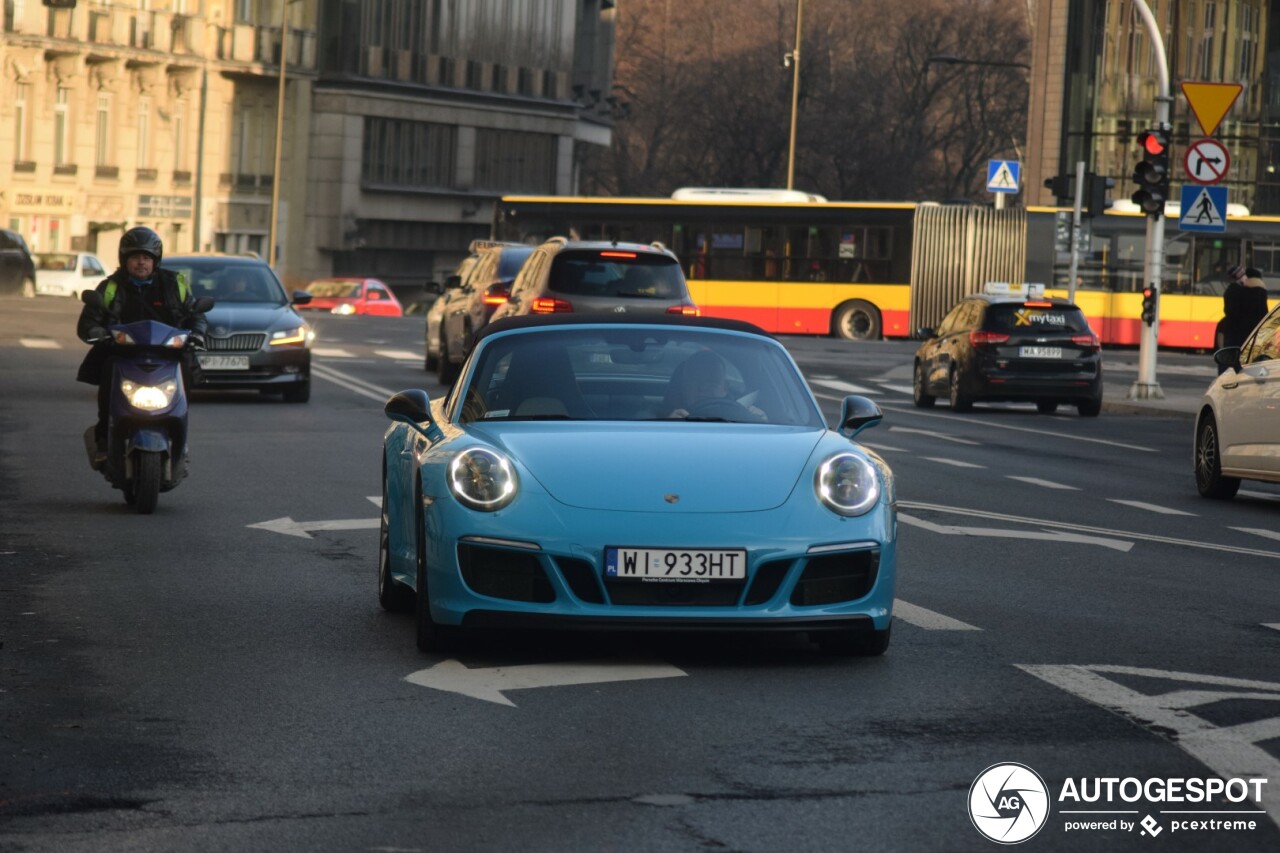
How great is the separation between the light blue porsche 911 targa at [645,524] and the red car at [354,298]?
2147 inches

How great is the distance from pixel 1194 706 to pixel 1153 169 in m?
24.1

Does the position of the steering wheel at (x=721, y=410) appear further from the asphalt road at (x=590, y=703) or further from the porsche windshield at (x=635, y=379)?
the asphalt road at (x=590, y=703)

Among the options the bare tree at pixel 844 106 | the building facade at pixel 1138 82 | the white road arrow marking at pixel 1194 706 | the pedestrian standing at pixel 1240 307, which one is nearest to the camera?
the white road arrow marking at pixel 1194 706

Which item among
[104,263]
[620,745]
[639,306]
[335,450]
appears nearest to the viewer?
[620,745]

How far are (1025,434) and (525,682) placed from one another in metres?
18.6

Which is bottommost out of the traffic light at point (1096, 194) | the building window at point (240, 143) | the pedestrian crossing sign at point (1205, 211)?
the pedestrian crossing sign at point (1205, 211)

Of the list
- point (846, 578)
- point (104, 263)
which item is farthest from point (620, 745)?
point (104, 263)

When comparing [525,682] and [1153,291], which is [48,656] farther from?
[1153,291]

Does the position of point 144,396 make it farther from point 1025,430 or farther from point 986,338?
point 986,338

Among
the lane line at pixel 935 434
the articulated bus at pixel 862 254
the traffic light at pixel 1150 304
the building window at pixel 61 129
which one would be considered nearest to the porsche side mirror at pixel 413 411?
the lane line at pixel 935 434

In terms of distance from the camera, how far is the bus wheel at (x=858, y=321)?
5047 centimetres

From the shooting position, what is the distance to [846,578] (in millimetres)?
8367

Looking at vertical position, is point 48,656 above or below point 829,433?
below

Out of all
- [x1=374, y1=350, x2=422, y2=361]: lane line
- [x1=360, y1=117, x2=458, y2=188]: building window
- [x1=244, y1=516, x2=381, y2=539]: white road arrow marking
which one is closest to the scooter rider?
[x1=244, y1=516, x2=381, y2=539]: white road arrow marking
